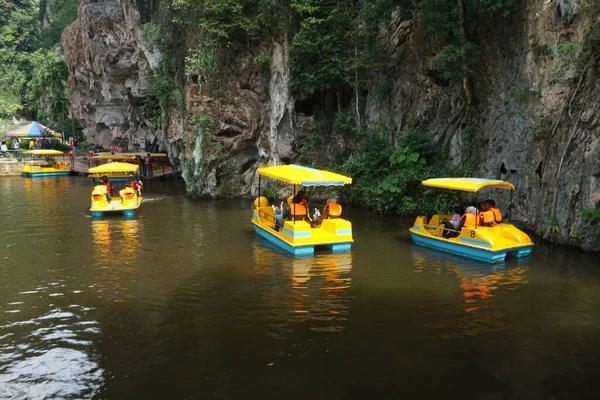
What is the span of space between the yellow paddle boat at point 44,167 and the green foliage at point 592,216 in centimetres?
3919

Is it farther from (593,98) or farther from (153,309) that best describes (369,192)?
(153,309)

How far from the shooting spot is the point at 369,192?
21.0 metres

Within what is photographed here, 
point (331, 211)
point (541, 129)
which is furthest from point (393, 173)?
point (541, 129)

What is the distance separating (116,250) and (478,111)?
1461cm

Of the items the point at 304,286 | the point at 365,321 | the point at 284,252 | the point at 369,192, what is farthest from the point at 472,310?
the point at 369,192

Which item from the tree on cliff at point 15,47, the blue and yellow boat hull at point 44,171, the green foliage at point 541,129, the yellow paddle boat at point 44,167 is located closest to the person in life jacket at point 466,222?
the green foliage at point 541,129

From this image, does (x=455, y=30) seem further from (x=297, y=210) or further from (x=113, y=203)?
(x=113, y=203)

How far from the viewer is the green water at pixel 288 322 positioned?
669cm

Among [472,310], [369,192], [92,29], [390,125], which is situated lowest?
[472,310]

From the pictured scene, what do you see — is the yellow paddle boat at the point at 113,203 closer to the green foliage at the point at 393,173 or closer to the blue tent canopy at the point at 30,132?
the green foliage at the point at 393,173

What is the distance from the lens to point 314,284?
441 inches

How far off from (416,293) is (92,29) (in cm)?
3746

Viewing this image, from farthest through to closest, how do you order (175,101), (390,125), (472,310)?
(175,101) < (390,125) < (472,310)

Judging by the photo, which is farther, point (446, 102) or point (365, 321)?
point (446, 102)
